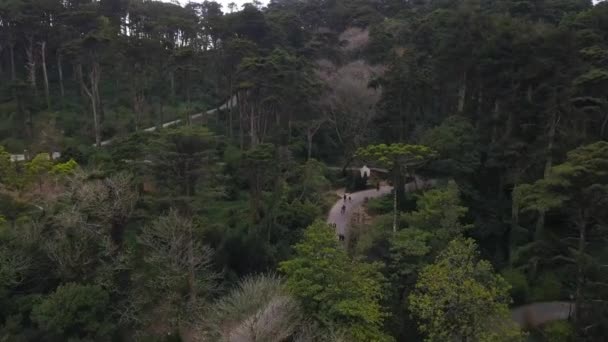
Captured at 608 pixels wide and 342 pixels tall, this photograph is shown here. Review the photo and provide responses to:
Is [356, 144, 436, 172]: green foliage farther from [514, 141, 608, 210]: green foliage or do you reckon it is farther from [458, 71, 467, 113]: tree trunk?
[458, 71, 467, 113]: tree trunk

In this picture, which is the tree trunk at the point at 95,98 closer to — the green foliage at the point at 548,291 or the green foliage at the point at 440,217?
the green foliage at the point at 440,217

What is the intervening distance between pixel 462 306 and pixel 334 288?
4164 millimetres

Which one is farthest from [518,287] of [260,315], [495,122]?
[260,315]

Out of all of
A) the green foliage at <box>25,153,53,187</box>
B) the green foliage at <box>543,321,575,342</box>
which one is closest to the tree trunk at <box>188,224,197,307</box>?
the green foliage at <box>25,153,53,187</box>

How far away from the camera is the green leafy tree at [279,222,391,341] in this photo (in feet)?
51.5

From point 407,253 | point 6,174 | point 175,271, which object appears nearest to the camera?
point 407,253

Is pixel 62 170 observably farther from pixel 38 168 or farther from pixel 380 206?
pixel 380 206

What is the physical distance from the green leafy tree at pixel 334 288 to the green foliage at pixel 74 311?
25.0 feet

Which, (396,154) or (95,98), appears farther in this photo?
(95,98)

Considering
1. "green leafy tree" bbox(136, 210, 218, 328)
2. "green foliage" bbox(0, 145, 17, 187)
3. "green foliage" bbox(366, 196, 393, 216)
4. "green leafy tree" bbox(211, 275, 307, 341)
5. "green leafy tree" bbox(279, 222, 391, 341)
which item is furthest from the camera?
"green foliage" bbox(366, 196, 393, 216)

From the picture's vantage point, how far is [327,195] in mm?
30500

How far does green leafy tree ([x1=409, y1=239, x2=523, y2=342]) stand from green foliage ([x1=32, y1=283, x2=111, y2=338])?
39.6ft

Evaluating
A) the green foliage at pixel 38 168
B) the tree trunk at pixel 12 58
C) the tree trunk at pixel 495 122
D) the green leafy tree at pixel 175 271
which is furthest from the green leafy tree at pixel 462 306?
the tree trunk at pixel 12 58

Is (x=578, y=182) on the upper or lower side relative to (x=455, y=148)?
upper
